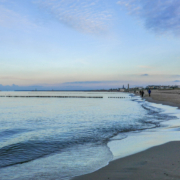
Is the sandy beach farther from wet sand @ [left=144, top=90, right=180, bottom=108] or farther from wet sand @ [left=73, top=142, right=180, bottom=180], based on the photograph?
wet sand @ [left=144, top=90, right=180, bottom=108]

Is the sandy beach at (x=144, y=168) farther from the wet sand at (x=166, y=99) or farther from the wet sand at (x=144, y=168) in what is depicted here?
the wet sand at (x=166, y=99)

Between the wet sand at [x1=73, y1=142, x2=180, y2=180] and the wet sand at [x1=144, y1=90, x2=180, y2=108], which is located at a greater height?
the wet sand at [x1=73, y1=142, x2=180, y2=180]

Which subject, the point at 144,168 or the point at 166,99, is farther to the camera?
the point at 166,99

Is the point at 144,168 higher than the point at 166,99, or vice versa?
the point at 144,168

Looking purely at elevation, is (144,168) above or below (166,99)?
above

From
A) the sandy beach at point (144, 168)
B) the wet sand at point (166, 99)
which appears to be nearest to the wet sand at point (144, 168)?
the sandy beach at point (144, 168)

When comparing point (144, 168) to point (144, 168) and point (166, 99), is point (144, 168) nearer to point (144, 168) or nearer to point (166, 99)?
point (144, 168)

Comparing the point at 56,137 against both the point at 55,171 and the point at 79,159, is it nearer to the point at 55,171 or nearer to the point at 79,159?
the point at 79,159

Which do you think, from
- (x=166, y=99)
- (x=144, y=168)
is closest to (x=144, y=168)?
(x=144, y=168)

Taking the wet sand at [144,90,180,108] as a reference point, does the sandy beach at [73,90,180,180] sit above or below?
above

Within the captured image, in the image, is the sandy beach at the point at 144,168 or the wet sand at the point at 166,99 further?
the wet sand at the point at 166,99

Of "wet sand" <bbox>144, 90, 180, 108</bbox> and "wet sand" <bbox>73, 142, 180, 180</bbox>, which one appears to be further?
"wet sand" <bbox>144, 90, 180, 108</bbox>

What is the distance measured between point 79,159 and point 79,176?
1770 millimetres

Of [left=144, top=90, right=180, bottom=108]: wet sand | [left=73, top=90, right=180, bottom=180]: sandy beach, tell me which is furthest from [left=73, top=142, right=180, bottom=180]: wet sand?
[left=144, top=90, right=180, bottom=108]: wet sand
